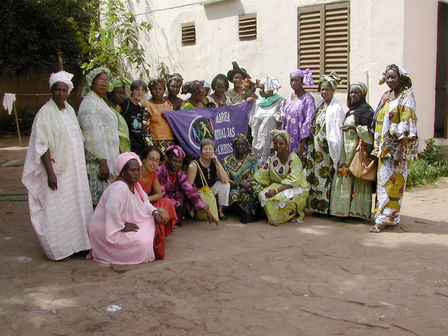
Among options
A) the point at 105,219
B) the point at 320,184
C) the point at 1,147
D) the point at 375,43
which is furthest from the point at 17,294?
the point at 1,147

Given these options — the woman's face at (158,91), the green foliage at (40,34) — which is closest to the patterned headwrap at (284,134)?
the woman's face at (158,91)

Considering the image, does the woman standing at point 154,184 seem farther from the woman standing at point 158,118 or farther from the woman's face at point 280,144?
the woman's face at point 280,144

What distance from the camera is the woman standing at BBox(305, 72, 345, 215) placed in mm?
5621

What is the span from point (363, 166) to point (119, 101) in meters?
2.85

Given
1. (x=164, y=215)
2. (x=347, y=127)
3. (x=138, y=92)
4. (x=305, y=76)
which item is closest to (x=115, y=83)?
(x=138, y=92)

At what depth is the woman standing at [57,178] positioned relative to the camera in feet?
14.5

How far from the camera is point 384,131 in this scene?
5.21m

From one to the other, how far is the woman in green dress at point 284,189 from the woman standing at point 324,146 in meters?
0.18

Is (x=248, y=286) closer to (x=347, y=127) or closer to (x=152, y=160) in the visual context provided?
(x=152, y=160)

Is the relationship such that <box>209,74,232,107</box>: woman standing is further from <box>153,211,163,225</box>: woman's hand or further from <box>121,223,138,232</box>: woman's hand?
<box>121,223,138,232</box>: woman's hand

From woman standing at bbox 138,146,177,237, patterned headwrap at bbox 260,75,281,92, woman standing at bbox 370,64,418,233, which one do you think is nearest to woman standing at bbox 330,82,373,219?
woman standing at bbox 370,64,418,233

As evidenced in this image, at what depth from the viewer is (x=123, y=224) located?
177 inches

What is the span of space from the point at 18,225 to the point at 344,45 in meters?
5.65

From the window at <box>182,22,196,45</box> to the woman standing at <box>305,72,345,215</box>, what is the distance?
5.43 metres
